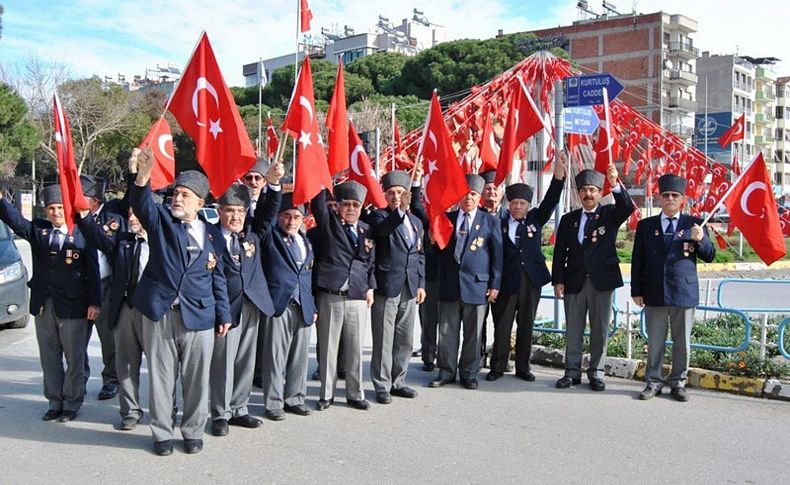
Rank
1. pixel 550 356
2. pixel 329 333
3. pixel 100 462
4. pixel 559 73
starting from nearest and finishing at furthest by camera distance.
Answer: pixel 100 462
pixel 329 333
pixel 550 356
pixel 559 73

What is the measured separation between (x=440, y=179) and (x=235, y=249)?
213 centimetres

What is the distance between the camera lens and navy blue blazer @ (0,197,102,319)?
5988mm

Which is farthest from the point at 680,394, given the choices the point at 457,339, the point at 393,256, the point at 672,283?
the point at 393,256

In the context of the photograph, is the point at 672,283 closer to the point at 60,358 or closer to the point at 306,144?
the point at 306,144

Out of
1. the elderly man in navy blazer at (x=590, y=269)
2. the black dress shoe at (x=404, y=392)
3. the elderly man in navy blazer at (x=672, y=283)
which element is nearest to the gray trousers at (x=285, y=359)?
the black dress shoe at (x=404, y=392)

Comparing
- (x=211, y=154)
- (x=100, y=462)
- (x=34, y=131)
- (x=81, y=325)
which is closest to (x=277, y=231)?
(x=211, y=154)

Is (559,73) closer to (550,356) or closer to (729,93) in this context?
(550,356)

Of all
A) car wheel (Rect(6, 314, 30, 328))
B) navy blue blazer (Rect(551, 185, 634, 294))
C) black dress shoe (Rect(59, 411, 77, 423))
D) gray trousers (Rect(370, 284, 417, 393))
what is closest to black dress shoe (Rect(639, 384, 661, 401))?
navy blue blazer (Rect(551, 185, 634, 294))

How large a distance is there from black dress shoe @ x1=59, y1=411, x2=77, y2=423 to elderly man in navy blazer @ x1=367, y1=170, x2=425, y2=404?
8.00 ft

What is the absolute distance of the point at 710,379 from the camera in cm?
710

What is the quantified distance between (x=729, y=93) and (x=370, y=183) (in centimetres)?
7010

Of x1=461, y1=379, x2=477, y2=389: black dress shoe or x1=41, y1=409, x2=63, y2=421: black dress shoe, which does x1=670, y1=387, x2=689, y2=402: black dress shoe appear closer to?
x1=461, y1=379, x2=477, y2=389: black dress shoe

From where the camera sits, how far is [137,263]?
560 cm

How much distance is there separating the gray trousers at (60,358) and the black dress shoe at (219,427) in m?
1.20
